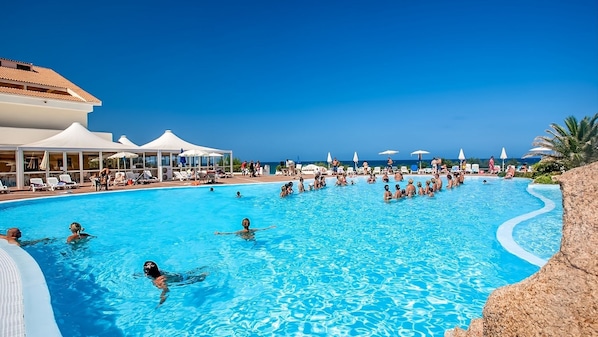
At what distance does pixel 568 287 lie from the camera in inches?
69.1

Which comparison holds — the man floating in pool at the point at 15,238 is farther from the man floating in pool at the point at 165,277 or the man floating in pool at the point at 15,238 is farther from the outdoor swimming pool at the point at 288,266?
the man floating in pool at the point at 165,277

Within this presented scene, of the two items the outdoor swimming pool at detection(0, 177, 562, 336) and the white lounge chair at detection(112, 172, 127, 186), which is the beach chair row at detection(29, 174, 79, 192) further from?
the outdoor swimming pool at detection(0, 177, 562, 336)

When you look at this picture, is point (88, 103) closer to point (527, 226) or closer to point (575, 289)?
point (527, 226)

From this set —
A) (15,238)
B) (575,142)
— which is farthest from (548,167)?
(15,238)

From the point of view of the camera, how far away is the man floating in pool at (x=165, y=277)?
6.17m

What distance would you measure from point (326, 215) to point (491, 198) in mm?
8468

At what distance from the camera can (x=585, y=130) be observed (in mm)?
18375

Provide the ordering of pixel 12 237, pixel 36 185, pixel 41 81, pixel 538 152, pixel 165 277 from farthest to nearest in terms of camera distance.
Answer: pixel 41 81 < pixel 538 152 < pixel 36 185 < pixel 12 237 < pixel 165 277

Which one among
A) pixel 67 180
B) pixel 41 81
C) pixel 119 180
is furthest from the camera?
pixel 41 81

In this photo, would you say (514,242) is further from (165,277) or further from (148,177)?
(148,177)

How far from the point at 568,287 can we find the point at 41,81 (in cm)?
3481

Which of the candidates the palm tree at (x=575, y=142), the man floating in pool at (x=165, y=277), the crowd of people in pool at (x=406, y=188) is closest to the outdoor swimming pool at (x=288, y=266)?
the man floating in pool at (x=165, y=277)

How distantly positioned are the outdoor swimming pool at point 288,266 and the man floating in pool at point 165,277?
Result: 0.15 meters

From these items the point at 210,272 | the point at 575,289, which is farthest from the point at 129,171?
the point at 575,289
